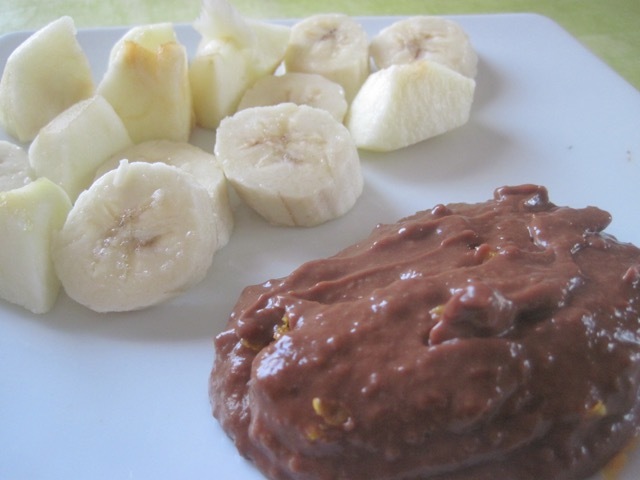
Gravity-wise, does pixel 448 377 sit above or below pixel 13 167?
above

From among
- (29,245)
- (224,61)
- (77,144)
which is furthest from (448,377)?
(224,61)

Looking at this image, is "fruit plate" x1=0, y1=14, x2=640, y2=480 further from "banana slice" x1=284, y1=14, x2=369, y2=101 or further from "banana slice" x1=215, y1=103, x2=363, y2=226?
"banana slice" x1=284, y1=14, x2=369, y2=101

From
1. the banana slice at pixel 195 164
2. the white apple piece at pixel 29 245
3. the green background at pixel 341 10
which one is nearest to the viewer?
the white apple piece at pixel 29 245

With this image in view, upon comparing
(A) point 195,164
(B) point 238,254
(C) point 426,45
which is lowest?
(B) point 238,254

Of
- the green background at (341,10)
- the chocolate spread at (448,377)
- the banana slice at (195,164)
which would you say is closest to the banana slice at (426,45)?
the green background at (341,10)

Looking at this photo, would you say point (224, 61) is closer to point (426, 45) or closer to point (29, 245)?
point (426, 45)

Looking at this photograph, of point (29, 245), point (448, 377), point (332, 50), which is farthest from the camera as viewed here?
point (332, 50)

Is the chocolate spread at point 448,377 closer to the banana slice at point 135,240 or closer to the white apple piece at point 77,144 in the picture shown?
the banana slice at point 135,240
